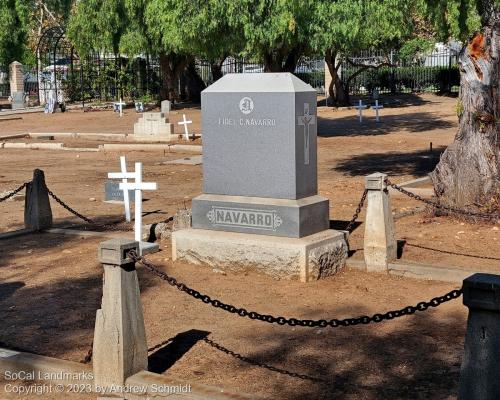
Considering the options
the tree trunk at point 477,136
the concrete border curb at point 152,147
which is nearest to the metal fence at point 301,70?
the concrete border curb at point 152,147

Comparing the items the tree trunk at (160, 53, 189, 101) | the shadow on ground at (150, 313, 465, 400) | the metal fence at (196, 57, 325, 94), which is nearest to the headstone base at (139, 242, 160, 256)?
the shadow on ground at (150, 313, 465, 400)

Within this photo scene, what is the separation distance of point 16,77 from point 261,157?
4637 cm

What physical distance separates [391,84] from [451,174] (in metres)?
39.5

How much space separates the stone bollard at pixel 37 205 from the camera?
13.0 m

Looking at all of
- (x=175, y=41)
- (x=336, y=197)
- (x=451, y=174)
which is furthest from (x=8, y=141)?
(x=451, y=174)

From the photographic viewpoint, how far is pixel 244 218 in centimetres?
1041

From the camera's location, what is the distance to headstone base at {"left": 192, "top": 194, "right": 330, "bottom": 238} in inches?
397

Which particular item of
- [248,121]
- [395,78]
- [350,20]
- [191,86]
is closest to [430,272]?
[248,121]

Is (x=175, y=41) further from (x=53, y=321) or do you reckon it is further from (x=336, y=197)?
(x=53, y=321)

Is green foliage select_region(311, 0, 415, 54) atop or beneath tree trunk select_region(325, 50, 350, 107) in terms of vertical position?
atop

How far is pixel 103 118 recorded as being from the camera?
134 feet

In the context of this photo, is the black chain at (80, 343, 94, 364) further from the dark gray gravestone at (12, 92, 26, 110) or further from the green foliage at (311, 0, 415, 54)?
the dark gray gravestone at (12, 92, 26, 110)

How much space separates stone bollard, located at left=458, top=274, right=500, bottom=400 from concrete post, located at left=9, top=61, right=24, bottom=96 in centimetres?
5110

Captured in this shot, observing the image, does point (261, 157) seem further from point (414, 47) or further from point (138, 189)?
point (414, 47)
